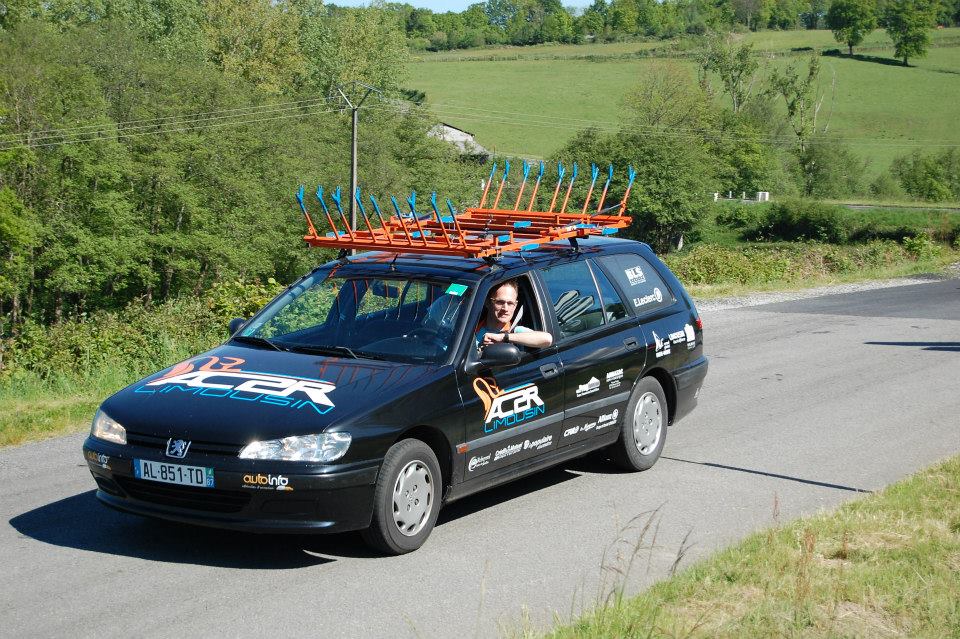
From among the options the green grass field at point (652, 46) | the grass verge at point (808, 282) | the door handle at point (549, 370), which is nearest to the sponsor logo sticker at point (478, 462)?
the door handle at point (549, 370)

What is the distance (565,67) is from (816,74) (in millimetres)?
29694

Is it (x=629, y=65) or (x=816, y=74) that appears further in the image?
(x=629, y=65)

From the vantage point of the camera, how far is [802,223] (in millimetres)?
84562

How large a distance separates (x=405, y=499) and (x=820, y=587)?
2.19 m

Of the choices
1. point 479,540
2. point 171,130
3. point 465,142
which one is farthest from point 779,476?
point 465,142

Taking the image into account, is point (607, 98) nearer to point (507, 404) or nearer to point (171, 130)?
point (171, 130)

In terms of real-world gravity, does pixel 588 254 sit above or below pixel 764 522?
above

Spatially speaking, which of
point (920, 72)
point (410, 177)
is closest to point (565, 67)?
point (920, 72)

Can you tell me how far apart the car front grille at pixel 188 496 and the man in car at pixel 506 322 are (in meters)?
2.05

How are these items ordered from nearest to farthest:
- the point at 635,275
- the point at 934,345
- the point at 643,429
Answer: the point at 643,429
the point at 635,275
the point at 934,345

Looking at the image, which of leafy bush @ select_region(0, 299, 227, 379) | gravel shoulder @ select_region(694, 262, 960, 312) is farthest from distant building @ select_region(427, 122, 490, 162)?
leafy bush @ select_region(0, 299, 227, 379)

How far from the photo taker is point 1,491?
7.42 metres

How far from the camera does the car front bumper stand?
564cm

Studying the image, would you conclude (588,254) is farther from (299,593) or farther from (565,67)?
(565,67)
